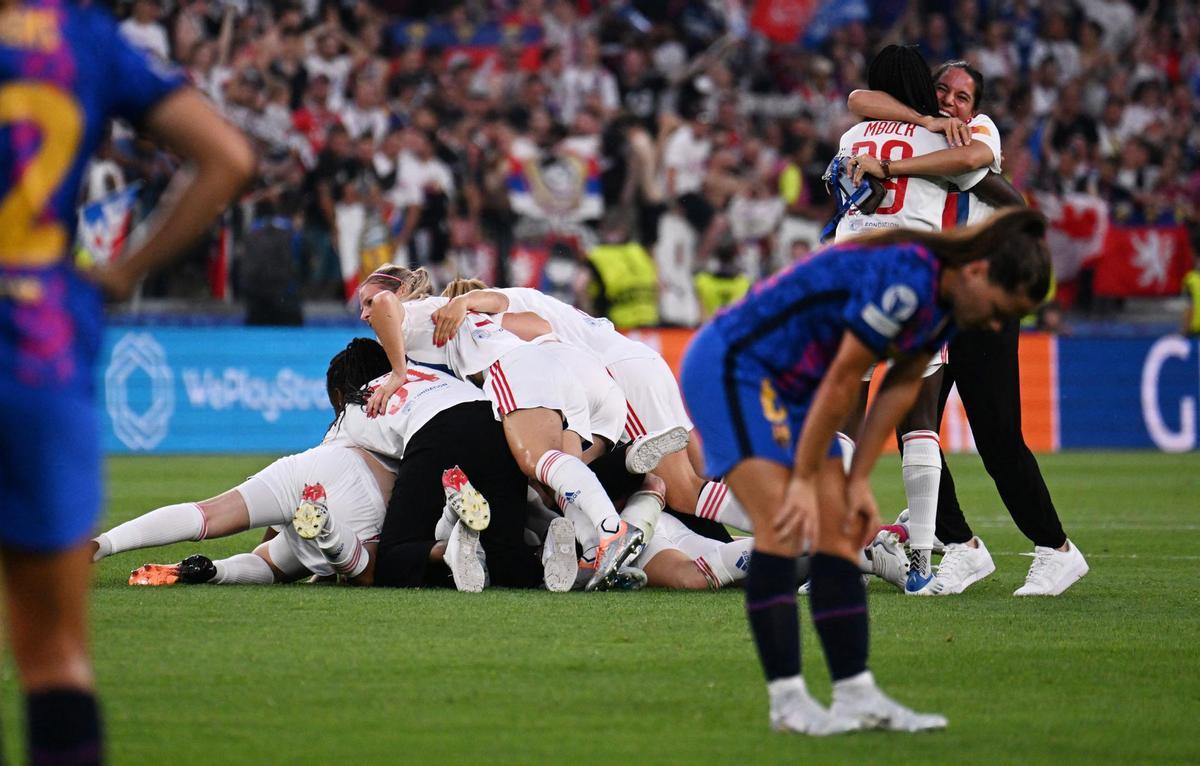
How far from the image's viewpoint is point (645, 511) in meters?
8.35

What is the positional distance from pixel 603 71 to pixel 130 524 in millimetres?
13648

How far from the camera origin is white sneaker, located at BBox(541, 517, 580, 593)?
7.94m

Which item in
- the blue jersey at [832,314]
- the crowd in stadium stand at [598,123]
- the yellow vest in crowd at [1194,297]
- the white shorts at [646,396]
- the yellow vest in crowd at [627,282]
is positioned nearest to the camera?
the blue jersey at [832,314]

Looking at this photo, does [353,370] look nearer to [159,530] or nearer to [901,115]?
[159,530]

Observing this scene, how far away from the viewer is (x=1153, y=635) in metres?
6.79

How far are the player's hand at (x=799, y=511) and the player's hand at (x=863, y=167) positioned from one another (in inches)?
138

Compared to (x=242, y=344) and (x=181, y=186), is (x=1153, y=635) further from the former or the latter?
(x=242, y=344)

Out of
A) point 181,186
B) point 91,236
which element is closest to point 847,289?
point 181,186

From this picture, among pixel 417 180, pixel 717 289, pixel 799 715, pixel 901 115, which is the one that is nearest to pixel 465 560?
pixel 901 115

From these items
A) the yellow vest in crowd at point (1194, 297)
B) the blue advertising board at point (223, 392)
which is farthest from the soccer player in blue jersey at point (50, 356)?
the yellow vest in crowd at point (1194, 297)

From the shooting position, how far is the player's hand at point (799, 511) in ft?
15.1

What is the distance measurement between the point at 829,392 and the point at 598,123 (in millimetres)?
15617

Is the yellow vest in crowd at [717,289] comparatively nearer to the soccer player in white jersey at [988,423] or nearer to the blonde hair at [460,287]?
the blonde hair at [460,287]

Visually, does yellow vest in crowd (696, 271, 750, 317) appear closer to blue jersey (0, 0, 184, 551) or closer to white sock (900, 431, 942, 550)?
white sock (900, 431, 942, 550)
